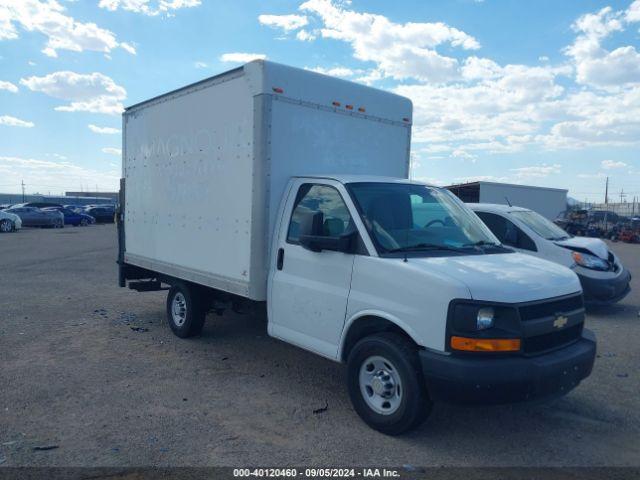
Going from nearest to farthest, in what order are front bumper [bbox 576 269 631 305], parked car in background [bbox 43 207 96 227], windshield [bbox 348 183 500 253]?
windshield [bbox 348 183 500 253]
front bumper [bbox 576 269 631 305]
parked car in background [bbox 43 207 96 227]

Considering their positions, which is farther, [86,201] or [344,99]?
[86,201]

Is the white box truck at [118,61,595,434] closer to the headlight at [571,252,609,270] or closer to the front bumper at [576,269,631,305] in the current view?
the headlight at [571,252,609,270]

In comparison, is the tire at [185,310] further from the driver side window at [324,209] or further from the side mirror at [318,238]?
the side mirror at [318,238]

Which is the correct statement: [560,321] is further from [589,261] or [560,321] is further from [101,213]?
[101,213]

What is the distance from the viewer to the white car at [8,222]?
1135 inches

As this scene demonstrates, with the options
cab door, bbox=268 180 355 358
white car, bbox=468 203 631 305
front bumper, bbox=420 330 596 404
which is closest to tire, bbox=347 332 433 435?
front bumper, bbox=420 330 596 404

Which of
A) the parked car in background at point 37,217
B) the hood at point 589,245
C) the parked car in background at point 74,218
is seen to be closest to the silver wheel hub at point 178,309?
the hood at point 589,245

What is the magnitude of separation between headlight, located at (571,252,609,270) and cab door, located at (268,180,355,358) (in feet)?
18.9

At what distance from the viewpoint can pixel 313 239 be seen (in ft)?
15.4

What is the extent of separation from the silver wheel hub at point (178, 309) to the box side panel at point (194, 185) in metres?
0.42

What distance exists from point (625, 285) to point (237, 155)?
7.17 meters

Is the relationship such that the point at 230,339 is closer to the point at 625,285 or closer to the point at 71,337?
the point at 71,337

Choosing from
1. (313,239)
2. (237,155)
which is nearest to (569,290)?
(313,239)

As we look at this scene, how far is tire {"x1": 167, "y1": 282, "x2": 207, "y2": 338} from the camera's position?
7.06 m
